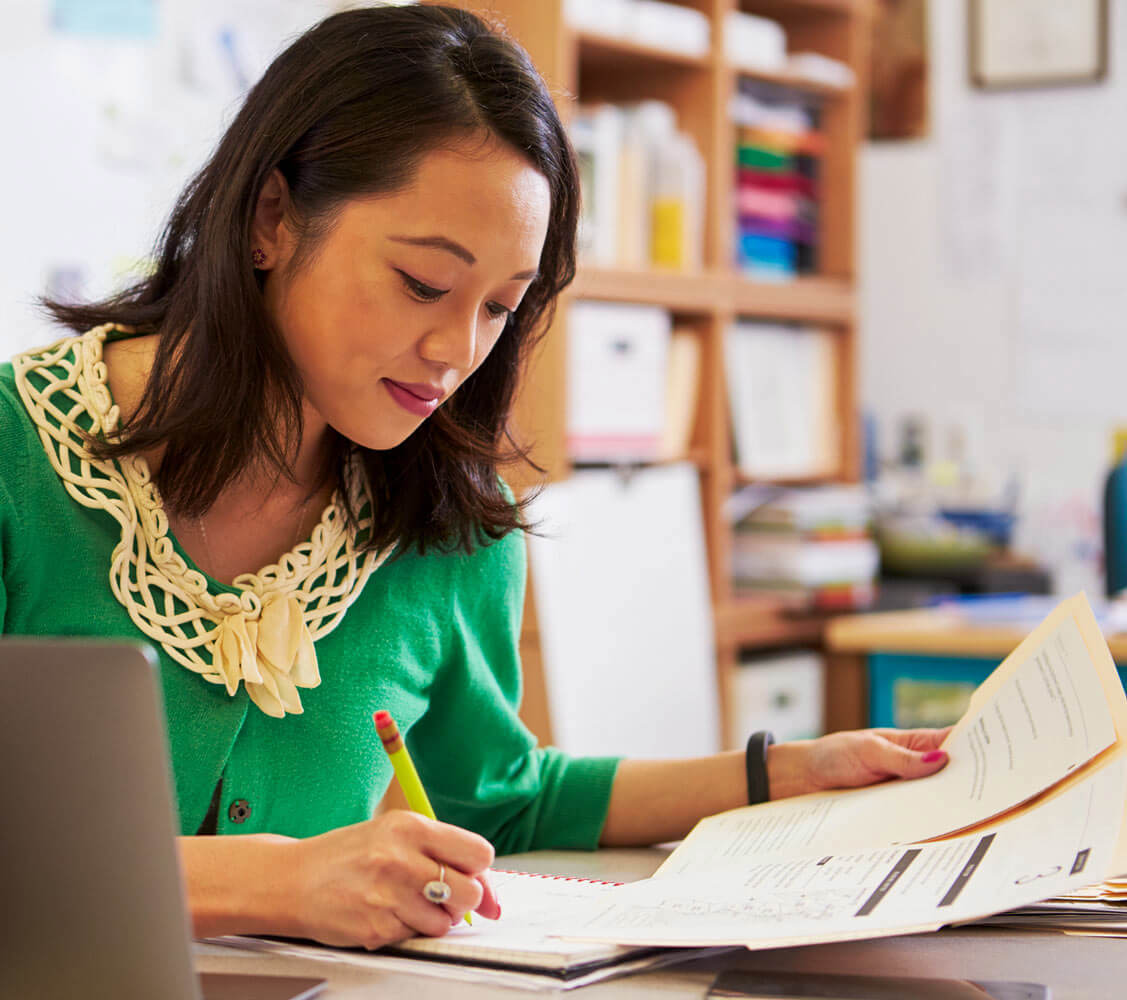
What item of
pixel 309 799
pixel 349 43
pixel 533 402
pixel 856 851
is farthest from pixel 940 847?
pixel 533 402

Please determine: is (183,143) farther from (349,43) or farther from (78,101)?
(349,43)

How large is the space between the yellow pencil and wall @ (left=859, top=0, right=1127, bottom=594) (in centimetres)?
300

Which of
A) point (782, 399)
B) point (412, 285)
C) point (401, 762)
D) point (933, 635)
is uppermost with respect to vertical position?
point (412, 285)

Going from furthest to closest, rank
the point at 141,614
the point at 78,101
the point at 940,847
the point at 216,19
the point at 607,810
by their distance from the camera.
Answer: the point at 216,19
the point at 78,101
the point at 607,810
the point at 141,614
the point at 940,847

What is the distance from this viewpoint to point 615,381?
9.23 ft

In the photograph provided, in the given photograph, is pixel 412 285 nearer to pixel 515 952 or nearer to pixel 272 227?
pixel 272 227

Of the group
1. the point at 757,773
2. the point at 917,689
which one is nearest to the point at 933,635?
the point at 917,689

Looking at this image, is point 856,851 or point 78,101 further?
point 78,101

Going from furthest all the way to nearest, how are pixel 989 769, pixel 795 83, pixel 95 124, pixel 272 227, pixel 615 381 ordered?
pixel 795 83, pixel 615 381, pixel 95 124, pixel 272 227, pixel 989 769

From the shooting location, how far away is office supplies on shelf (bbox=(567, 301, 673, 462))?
2.75m

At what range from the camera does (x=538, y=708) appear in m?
2.39

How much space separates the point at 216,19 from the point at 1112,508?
1856mm

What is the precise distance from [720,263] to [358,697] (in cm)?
208

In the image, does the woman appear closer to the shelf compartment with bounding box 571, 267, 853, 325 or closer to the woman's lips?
the woman's lips
